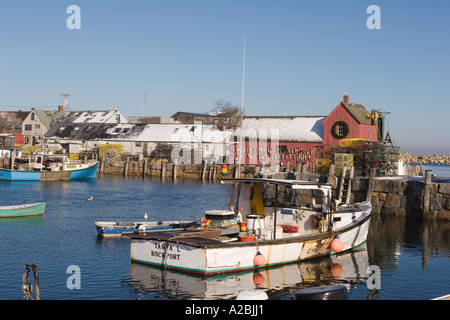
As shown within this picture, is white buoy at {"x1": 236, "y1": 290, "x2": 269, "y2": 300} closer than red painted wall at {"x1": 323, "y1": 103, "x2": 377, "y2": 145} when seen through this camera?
Yes

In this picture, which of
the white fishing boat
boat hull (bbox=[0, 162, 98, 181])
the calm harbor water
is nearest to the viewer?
the calm harbor water

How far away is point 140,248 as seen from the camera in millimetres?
18156

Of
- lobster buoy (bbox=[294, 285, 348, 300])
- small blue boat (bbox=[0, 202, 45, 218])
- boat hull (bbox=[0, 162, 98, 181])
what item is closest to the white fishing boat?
lobster buoy (bbox=[294, 285, 348, 300])

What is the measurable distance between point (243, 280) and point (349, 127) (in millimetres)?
41591

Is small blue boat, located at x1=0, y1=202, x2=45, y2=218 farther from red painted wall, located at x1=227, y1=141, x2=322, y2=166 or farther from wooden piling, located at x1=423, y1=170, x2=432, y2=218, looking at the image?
red painted wall, located at x1=227, y1=141, x2=322, y2=166

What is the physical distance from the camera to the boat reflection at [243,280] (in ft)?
51.4

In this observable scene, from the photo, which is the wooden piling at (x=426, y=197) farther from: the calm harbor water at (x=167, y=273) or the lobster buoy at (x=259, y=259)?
the lobster buoy at (x=259, y=259)

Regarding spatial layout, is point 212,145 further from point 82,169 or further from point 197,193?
point 197,193

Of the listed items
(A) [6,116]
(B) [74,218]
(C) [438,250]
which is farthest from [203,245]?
(A) [6,116]

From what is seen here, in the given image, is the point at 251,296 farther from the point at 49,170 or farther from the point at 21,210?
the point at 49,170

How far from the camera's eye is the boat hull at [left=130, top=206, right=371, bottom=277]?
16.8 m

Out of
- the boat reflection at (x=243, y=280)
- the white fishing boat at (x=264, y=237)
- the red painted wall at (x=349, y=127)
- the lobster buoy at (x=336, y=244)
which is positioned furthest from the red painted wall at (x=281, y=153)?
the boat reflection at (x=243, y=280)

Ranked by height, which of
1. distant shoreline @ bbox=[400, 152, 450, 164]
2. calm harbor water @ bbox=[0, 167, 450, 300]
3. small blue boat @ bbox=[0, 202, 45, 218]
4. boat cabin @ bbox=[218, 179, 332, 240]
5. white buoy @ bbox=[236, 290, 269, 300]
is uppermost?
distant shoreline @ bbox=[400, 152, 450, 164]

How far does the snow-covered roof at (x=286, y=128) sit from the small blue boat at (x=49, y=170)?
1893 centimetres
